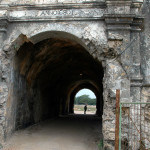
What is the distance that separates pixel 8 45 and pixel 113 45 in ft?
11.0

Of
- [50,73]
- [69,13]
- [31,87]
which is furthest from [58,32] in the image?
[50,73]

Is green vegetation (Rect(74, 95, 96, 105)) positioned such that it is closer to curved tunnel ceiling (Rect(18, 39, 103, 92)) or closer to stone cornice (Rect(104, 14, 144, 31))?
curved tunnel ceiling (Rect(18, 39, 103, 92))

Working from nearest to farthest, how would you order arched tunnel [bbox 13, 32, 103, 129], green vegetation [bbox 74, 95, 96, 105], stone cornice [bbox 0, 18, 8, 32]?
stone cornice [bbox 0, 18, 8, 32], arched tunnel [bbox 13, 32, 103, 129], green vegetation [bbox 74, 95, 96, 105]

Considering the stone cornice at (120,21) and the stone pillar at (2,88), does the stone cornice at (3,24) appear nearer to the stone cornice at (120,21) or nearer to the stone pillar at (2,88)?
the stone pillar at (2,88)

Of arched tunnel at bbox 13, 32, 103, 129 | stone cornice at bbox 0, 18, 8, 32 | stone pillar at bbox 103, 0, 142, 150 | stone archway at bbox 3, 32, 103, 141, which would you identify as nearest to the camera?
stone pillar at bbox 103, 0, 142, 150

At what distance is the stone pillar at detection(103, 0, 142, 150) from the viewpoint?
554 cm

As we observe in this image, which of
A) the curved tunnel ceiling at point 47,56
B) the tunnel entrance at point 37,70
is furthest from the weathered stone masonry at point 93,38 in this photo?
the curved tunnel ceiling at point 47,56

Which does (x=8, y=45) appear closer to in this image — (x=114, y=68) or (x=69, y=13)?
(x=69, y=13)

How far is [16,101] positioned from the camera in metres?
7.13

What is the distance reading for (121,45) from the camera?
5.79 metres

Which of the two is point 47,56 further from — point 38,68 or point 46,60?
point 38,68

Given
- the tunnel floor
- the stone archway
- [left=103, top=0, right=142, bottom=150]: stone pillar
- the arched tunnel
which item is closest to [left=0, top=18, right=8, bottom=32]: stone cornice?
the stone archway

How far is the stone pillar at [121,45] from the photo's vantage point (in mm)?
5535

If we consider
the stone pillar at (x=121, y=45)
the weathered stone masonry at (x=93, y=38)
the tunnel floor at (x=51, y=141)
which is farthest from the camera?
the tunnel floor at (x=51, y=141)
